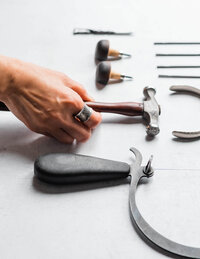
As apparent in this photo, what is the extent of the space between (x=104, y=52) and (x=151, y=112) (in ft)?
1.02

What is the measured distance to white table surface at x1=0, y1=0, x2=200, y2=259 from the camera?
2.79 feet

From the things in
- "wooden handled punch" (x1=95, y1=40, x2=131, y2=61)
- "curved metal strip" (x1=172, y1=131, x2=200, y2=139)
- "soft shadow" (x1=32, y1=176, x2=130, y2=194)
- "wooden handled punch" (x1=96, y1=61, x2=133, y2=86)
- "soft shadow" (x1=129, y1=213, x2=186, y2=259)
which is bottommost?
"soft shadow" (x1=129, y1=213, x2=186, y2=259)

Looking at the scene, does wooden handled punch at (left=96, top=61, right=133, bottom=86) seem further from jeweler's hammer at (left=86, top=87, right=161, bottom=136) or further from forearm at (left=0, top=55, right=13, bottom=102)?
forearm at (left=0, top=55, right=13, bottom=102)

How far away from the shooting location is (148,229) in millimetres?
854

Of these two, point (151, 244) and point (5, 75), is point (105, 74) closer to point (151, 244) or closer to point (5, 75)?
point (5, 75)

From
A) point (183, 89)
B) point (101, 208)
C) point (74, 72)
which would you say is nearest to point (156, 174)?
point (101, 208)

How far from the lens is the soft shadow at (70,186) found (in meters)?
0.93

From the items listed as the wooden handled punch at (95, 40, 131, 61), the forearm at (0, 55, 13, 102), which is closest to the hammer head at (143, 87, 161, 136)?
the wooden handled punch at (95, 40, 131, 61)

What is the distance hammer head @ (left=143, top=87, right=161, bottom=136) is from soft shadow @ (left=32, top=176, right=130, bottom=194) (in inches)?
7.0

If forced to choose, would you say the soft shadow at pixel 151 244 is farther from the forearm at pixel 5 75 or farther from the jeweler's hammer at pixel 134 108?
the forearm at pixel 5 75

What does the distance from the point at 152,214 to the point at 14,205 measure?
1.08ft

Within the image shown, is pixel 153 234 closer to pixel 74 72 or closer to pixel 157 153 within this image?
pixel 157 153

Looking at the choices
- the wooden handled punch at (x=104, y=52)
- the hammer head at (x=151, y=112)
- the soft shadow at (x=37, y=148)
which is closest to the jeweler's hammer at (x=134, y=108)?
the hammer head at (x=151, y=112)

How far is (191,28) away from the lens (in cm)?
144
